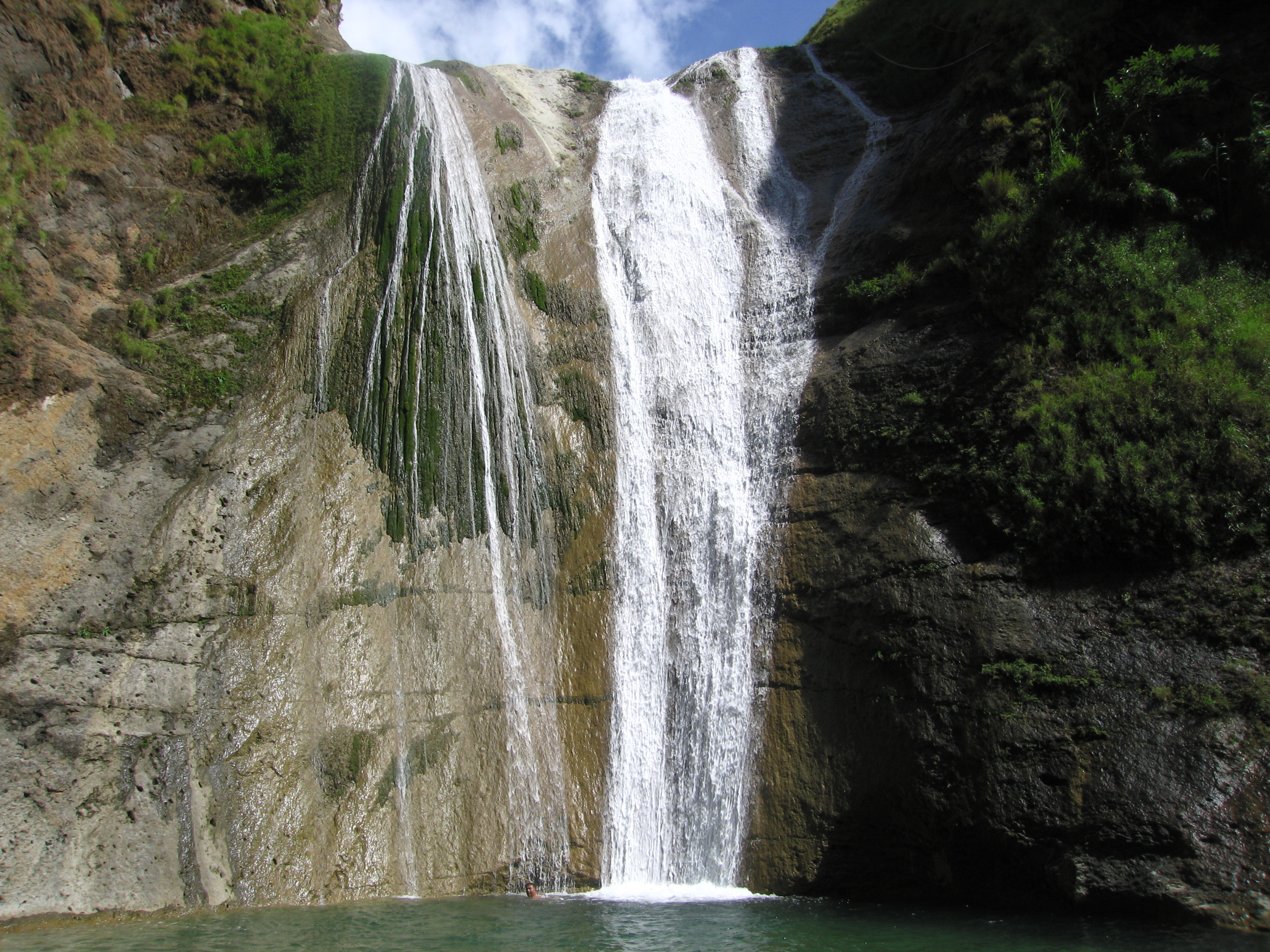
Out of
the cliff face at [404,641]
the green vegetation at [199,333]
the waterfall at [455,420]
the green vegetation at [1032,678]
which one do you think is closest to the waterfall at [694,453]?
the cliff face at [404,641]

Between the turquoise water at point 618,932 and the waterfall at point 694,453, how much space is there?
142 centimetres

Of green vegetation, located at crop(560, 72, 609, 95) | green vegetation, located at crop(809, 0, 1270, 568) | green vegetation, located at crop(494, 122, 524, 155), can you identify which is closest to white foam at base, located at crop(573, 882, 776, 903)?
green vegetation, located at crop(809, 0, 1270, 568)

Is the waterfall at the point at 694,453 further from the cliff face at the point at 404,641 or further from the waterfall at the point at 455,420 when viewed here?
the waterfall at the point at 455,420

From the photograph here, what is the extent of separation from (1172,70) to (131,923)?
17.8 metres

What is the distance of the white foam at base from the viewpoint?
9.38m

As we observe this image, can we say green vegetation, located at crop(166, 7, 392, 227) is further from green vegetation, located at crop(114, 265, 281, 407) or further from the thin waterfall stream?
green vegetation, located at crop(114, 265, 281, 407)

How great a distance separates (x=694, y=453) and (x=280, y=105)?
11.1 m

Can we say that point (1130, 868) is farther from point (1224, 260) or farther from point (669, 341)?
point (669, 341)

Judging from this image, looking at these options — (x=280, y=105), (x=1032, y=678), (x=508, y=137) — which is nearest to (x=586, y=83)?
(x=508, y=137)

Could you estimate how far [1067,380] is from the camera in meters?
10.1

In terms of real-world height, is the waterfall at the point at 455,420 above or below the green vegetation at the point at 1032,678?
above

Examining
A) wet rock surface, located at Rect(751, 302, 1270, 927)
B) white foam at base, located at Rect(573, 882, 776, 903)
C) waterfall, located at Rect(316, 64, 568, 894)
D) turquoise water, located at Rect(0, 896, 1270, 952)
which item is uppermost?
waterfall, located at Rect(316, 64, 568, 894)

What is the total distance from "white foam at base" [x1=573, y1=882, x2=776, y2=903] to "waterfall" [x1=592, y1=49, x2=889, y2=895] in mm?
53

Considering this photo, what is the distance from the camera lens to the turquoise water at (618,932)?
274 inches
